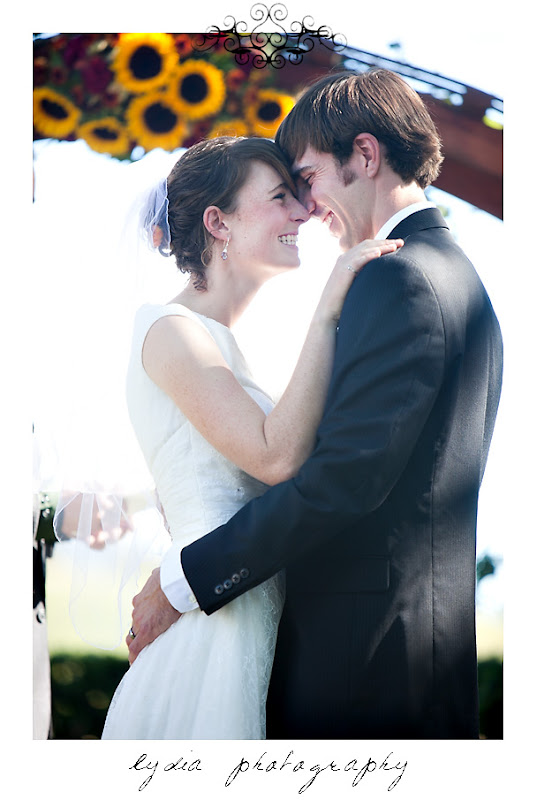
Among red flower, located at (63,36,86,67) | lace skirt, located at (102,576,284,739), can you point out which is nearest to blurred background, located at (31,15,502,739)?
red flower, located at (63,36,86,67)

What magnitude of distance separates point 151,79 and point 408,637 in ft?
6.66

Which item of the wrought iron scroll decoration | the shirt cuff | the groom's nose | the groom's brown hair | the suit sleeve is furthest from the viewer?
the wrought iron scroll decoration

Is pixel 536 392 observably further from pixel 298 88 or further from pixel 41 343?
pixel 41 343

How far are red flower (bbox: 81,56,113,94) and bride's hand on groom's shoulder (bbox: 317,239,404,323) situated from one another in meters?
1.30

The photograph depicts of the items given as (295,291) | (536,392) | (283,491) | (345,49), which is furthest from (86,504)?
(345,49)

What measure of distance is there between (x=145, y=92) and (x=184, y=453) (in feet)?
4.51

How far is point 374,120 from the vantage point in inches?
86.2

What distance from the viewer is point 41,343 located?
8.59 feet

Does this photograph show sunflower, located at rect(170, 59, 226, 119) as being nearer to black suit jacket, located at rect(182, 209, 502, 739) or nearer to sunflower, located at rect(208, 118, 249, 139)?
sunflower, located at rect(208, 118, 249, 139)

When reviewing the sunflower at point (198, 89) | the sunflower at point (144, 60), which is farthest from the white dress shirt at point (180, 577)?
the sunflower at point (144, 60)

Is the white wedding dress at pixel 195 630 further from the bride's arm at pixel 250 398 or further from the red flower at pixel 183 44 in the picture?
the red flower at pixel 183 44

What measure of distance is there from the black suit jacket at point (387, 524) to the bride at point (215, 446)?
3.8 inches

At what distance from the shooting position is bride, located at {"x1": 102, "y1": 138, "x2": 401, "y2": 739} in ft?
A: 6.64

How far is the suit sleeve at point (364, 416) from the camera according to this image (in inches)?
72.8
